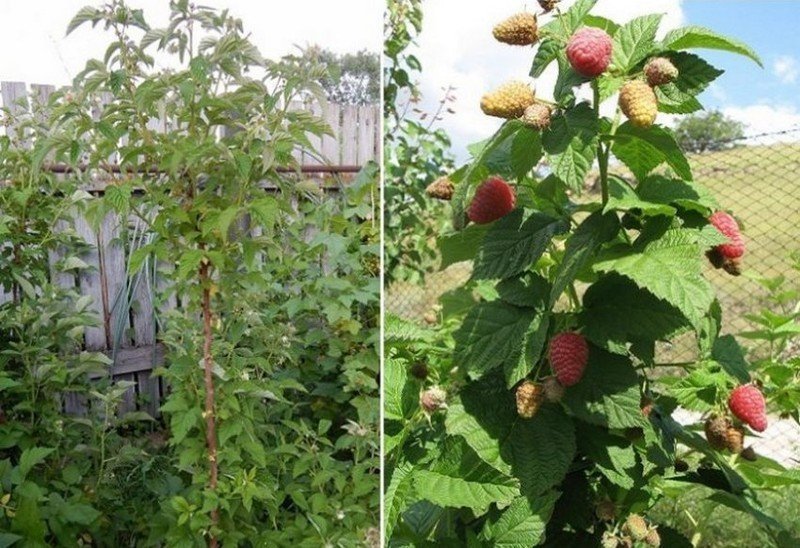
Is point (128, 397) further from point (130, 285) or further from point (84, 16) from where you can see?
point (84, 16)

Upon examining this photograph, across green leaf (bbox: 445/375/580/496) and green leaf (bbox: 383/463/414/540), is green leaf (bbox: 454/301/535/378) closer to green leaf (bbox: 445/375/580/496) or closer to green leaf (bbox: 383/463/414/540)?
green leaf (bbox: 445/375/580/496)

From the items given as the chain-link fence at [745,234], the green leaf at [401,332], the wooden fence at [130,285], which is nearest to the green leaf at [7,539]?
the wooden fence at [130,285]

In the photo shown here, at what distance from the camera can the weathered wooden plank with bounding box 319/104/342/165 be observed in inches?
90.9

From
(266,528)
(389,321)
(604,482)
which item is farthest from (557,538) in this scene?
(266,528)

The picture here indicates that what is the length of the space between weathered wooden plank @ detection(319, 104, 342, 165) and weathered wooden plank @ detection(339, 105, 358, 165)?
18 mm

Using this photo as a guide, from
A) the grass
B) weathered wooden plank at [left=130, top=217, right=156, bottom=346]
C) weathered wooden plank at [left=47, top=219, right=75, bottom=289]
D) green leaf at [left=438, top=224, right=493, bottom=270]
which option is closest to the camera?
green leaf at [left=438, top=224, right=493, bottom=270]

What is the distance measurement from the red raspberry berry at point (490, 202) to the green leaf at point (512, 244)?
0.01 meters

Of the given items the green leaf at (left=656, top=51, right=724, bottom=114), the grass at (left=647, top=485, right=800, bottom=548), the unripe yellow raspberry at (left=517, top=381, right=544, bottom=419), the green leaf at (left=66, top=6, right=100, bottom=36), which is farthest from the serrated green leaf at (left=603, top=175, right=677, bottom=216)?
the grass at (left=647, top=485, right=800, bottom=548)

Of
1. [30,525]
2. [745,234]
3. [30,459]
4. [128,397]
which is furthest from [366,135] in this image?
[745,234]

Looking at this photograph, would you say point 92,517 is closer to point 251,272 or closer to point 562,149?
point 251,272

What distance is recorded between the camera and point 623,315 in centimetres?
96

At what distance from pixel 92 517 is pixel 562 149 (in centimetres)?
138

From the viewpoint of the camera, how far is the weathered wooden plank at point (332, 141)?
231 cm

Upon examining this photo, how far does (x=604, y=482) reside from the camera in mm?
1186
